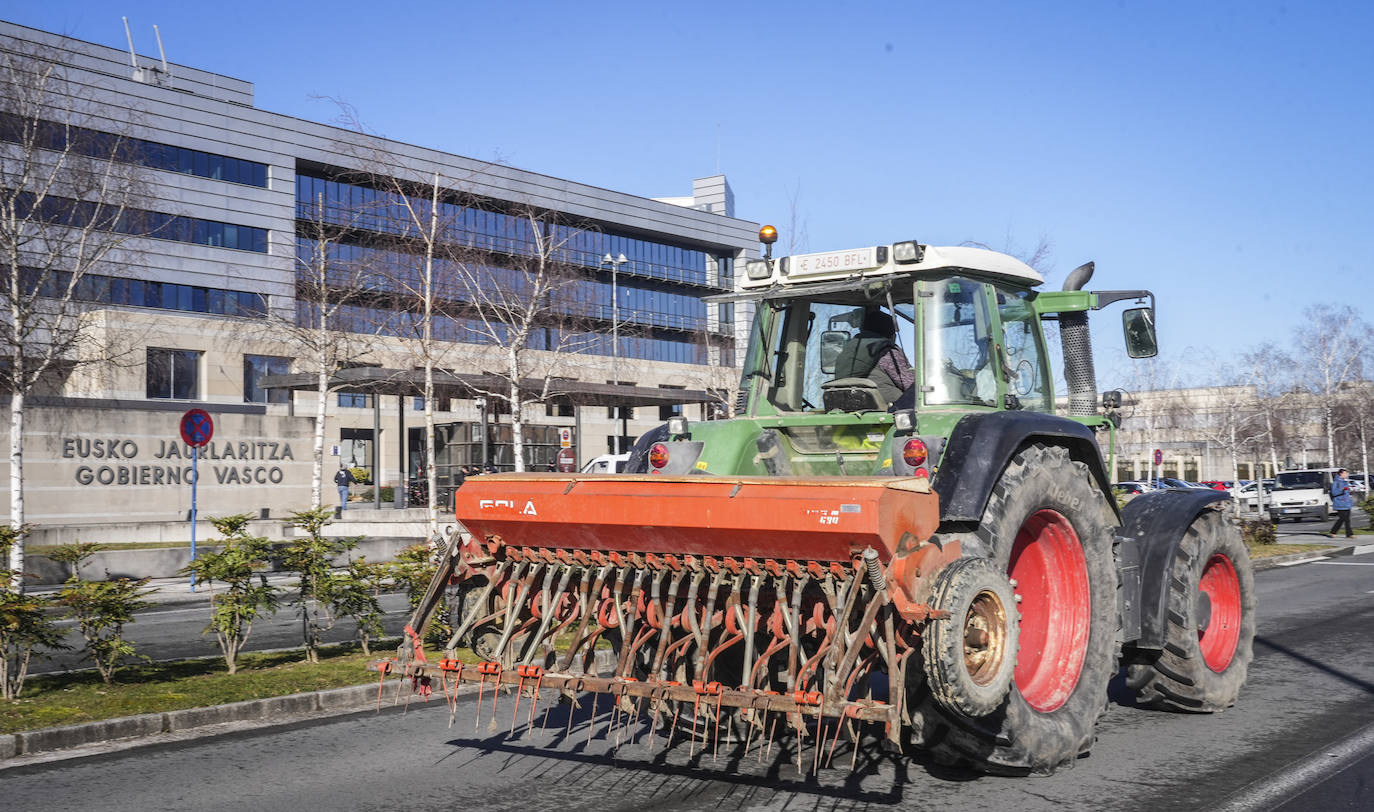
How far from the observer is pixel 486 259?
92.5 ft

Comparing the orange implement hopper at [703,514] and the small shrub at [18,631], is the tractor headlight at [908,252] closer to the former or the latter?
the orange implement hopper at [703,514]

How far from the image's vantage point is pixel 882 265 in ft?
22.0

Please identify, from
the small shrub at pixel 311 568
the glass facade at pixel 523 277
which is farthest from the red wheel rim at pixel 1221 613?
the glass facade at pixel 523 277

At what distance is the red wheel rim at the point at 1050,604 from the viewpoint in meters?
6.32

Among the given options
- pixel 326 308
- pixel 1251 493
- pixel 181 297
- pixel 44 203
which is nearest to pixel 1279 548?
pixel 326 308

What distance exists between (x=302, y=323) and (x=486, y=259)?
332 inches

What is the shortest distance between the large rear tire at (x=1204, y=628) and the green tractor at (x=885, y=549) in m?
0.02

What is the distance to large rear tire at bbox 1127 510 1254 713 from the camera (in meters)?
7.15

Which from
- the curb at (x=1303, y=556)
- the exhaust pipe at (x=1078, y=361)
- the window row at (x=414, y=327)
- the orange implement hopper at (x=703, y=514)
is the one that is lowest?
the curb at (x=1303, y=556)

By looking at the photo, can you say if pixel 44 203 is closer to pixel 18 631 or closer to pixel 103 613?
pixel 103 613

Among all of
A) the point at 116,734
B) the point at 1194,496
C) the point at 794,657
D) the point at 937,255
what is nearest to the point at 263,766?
the point at 116,734

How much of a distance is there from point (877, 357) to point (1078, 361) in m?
1.53

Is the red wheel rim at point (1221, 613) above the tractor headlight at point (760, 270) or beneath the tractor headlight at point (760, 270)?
beneath

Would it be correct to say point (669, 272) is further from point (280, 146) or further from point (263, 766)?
point (263, 766)
